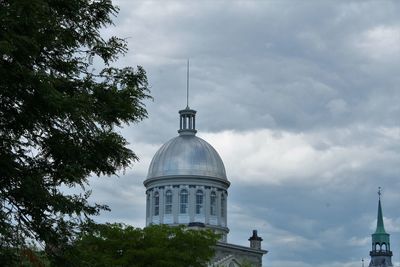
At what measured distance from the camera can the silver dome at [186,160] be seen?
10094 centimetres

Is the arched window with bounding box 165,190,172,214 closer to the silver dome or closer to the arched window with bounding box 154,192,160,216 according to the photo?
the arched window with bounding box 154,192,160,216

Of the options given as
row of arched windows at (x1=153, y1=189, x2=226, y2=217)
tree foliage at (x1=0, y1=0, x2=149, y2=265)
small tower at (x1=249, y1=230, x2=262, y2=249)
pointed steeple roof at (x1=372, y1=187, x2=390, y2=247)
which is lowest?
tree foliage at (x1=0, y1=0, x2=149, y2=265)

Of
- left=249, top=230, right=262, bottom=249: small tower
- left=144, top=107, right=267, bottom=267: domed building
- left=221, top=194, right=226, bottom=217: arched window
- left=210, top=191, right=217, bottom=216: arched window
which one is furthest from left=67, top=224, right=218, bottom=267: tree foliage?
left=249, top=230, right=262, bottom=249: small tower

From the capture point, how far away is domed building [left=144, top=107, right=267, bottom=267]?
332 feet

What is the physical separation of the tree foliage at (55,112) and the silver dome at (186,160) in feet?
255

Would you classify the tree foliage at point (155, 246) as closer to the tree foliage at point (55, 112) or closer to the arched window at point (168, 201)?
the tree foliage at point (55, 112)

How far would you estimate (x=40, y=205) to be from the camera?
21.0 meters

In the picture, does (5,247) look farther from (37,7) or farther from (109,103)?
(37,7)

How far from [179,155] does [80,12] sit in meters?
79.0

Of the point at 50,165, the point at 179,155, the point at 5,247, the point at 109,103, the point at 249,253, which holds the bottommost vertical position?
the point at 5,247

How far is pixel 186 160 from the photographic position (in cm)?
10100

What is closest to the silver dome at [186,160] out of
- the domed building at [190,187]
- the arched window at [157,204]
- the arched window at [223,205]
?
the domed building at [190,187]

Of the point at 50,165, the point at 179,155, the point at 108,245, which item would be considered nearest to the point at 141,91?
the point at 50,165

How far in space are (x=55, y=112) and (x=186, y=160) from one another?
80.6 meters
